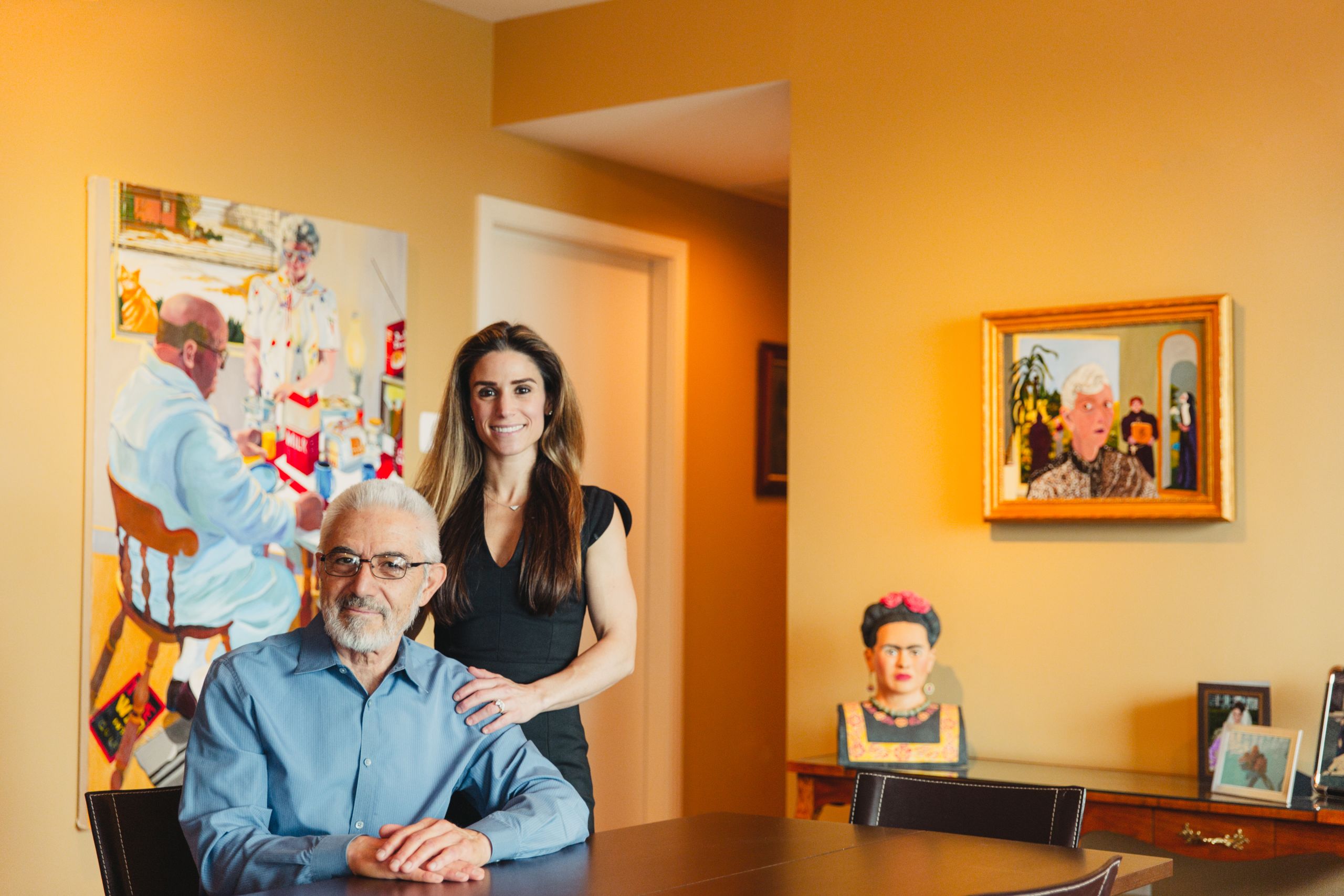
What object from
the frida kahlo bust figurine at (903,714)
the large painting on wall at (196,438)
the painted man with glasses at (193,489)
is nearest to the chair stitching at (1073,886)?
the frida kahlo bust figurine at (903,714)

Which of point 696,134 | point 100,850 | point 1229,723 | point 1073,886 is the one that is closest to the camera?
point 1073,886

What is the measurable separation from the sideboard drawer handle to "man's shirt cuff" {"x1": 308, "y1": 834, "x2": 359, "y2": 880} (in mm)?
1846

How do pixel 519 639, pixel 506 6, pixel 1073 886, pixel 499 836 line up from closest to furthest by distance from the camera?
pixel 1073 886 < pixel 499 836 < pixel 519 639 < pixel 506 6

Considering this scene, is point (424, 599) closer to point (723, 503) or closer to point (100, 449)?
point (100, 449)

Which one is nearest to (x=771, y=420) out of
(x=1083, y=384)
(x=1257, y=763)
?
(x=1083, y=384)

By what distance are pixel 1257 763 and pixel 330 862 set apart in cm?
199

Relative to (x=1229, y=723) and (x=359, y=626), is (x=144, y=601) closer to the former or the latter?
(x=359, y=626)

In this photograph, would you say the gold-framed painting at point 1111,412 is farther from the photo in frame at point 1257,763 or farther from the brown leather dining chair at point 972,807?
the brown leather dining chair at point 972,807

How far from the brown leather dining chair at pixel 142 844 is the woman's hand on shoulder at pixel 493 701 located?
41 centimetres

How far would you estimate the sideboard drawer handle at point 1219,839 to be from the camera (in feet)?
9.27

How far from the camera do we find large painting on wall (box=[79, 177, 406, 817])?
10.9 feet

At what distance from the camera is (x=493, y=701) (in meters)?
2.12

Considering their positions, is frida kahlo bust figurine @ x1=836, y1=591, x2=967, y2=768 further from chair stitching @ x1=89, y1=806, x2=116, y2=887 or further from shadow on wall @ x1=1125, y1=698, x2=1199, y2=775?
chair stitching @ x1=89, y1=806, x2=116, y2=887

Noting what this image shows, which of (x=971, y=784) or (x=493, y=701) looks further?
(x=971, y=784)
